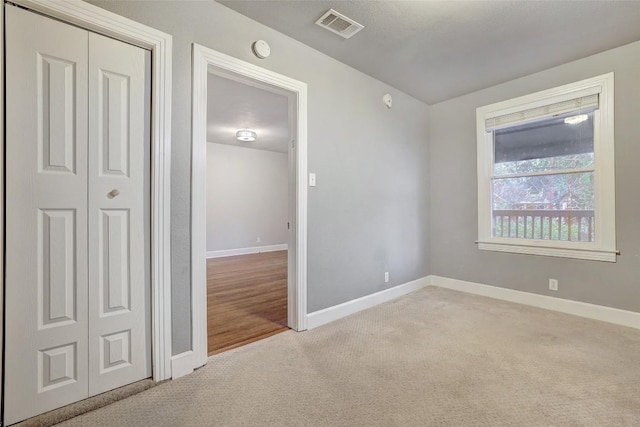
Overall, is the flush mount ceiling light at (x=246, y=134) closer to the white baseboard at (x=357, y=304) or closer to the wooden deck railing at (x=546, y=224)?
the white baseboard at (x=357, y=304)

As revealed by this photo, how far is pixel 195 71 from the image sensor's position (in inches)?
75.5

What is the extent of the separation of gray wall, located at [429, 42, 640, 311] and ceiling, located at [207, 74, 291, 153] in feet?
7.12

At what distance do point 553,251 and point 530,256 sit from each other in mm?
214

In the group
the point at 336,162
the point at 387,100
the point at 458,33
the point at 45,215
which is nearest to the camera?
the point at 45,215

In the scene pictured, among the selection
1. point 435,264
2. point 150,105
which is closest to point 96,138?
point 150,105

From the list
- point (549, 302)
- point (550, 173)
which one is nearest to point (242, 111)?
point (550, 173)

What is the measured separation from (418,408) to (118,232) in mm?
1904

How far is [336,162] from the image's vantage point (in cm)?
282

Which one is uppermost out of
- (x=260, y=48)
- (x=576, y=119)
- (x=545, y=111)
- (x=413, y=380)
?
(x=260, y=48)

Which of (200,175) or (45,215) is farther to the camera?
(200,175)

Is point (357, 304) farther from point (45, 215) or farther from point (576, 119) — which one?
point (576, 119)

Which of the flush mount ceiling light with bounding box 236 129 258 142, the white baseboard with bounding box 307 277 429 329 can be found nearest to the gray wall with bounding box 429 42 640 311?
the white baseboard with bounding box 307 277 429 329

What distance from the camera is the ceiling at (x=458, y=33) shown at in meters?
2.05

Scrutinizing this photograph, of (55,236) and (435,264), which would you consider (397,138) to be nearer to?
(435,264)
